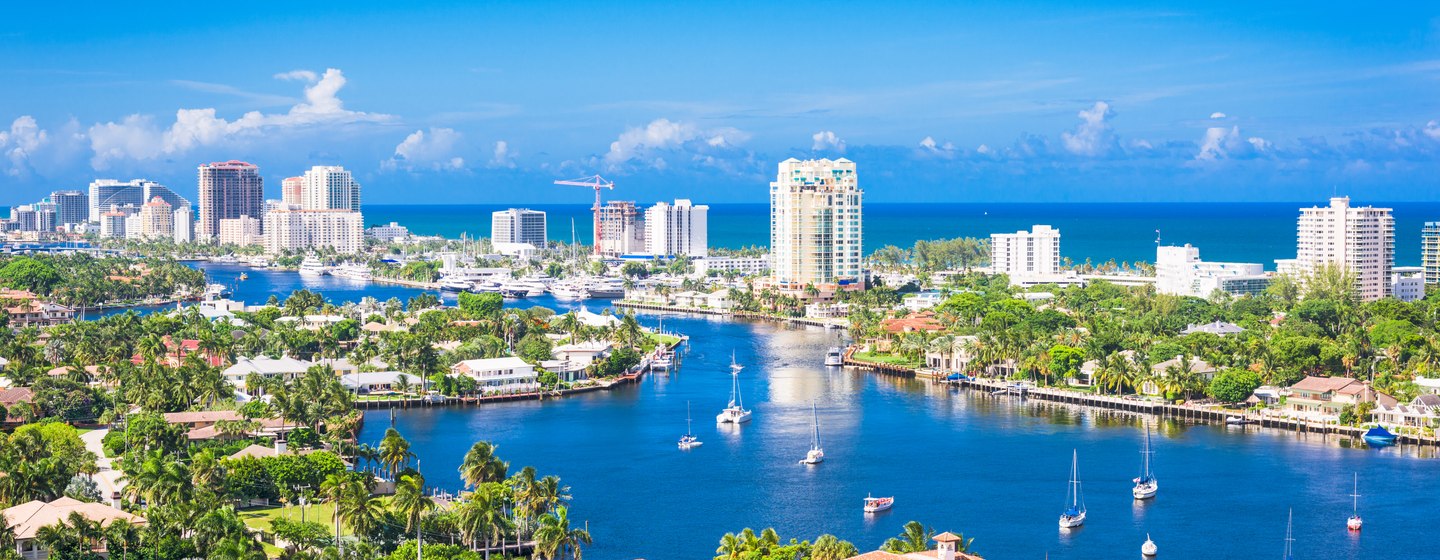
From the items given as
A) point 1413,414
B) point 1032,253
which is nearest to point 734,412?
point 1413,414

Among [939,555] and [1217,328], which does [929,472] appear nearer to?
[939,555]

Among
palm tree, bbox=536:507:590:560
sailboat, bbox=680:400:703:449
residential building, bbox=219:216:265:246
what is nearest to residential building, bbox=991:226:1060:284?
sailboat, bbox=680:400:703:449

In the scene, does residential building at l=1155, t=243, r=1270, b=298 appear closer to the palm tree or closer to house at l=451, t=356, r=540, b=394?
house at l=451, t=356, r=540, b=394

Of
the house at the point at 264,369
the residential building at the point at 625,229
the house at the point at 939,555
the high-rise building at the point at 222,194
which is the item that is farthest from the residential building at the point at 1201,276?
the high-rise building at the point at 222,194

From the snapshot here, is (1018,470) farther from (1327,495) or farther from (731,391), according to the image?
(731,391)

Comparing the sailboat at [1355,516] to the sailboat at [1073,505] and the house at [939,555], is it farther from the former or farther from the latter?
the house at [939,555]

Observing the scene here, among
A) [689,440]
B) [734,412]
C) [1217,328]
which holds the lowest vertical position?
[689,440]
